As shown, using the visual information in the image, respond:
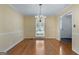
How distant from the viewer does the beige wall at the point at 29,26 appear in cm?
908

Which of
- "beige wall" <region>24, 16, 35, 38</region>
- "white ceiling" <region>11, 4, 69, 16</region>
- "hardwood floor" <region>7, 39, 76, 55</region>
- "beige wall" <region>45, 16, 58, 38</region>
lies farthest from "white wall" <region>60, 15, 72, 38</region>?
"hardwood floor" <region>7, 39, 76, 55</region>

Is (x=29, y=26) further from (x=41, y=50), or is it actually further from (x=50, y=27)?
(x=41, y=50)

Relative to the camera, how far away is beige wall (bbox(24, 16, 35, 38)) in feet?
29.8

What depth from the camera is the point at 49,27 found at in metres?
9.19

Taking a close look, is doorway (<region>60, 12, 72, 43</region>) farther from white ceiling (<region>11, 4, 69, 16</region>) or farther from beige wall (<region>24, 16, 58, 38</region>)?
white ceiling (<region>11, 4, 69, 16</region>)

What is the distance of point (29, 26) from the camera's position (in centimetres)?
913

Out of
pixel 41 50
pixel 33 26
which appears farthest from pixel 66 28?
pixel 41 50

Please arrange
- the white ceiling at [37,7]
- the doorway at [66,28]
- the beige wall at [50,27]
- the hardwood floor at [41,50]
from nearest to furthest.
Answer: the hardwood floor at [41,50] < the white ceiling at [37,7] < the doorway at [66,28] < the beige wall at [50,27]

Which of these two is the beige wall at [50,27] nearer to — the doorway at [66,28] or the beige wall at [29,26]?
the doorway at [66,28]

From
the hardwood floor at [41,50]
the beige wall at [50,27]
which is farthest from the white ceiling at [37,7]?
the beige wall at [50,27]

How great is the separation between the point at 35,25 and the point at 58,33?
1.83m
